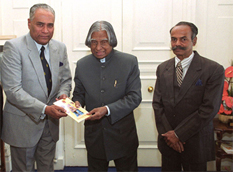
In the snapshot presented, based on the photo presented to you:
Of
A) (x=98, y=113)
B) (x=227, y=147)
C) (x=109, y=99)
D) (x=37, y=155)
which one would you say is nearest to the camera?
(x=98, y=113)

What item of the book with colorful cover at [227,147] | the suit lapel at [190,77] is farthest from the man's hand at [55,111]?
the book with colorful cover at [227,147]

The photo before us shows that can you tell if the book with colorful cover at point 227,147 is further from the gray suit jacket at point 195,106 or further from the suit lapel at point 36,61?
the suit lapel at point 36,61

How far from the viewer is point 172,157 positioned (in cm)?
224

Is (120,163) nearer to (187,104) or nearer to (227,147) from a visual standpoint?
(187,104)

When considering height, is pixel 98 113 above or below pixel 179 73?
below

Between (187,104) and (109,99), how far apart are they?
27.3 inches

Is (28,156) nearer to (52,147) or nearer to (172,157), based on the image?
(52,147)

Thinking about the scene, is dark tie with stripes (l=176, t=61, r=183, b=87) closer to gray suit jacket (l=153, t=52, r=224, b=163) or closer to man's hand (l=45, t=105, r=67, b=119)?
gray suit jacket (l=153, t=52, r=224, b=163)

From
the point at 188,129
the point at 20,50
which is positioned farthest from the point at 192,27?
A: the point at 20,50

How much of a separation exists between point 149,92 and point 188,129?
1.28 m

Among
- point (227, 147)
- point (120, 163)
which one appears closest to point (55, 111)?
point (120, 163)

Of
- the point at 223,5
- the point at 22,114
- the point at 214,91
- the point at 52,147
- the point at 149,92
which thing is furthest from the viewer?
the point at 149,92

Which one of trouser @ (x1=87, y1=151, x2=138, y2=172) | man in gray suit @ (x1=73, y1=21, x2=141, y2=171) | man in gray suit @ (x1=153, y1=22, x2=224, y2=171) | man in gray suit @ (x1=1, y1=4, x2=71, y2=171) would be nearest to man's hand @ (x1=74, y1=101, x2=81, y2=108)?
man in gray suit @ (x1=73, y1=21, x2=141, y2=171)

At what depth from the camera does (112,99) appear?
2180mm
